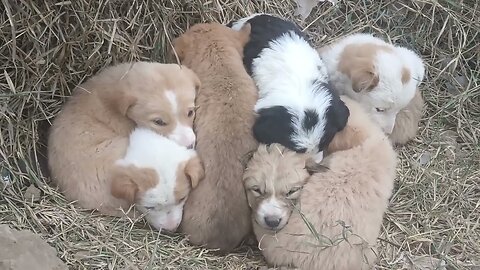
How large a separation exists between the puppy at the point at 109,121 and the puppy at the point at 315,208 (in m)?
0.51

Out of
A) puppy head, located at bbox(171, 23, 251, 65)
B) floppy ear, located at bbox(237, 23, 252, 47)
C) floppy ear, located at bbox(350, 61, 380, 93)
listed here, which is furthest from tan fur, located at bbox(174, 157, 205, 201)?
floppy ear, located at bbox(350, 61, 380, 93)

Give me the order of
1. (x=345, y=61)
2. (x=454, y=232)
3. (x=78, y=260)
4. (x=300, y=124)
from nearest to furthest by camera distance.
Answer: (x=78, y=260) < (x=300, y=124) < (x=454, y=232) < (x=345, y=61)

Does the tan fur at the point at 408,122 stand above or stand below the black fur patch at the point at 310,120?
below

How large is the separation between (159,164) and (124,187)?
9.1 inches

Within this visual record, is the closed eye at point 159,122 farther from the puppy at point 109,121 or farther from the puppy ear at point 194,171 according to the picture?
the puppy ear at point 194,171

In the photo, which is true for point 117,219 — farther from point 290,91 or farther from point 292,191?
point 290,91

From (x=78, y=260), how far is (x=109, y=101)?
3.18 feet

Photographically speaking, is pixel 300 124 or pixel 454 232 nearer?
pixel 300 124

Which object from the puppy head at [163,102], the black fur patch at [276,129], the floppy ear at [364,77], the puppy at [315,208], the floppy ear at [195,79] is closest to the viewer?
the puppy at [315,208]

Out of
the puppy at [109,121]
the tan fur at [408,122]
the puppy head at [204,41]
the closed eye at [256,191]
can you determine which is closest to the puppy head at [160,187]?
the puppy at [109,121]

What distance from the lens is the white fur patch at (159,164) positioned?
172 inches

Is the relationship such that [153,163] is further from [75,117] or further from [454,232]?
[454,232]

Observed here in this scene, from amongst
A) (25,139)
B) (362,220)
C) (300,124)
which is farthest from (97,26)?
(362,220)

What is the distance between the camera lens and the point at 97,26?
4.71 metres
